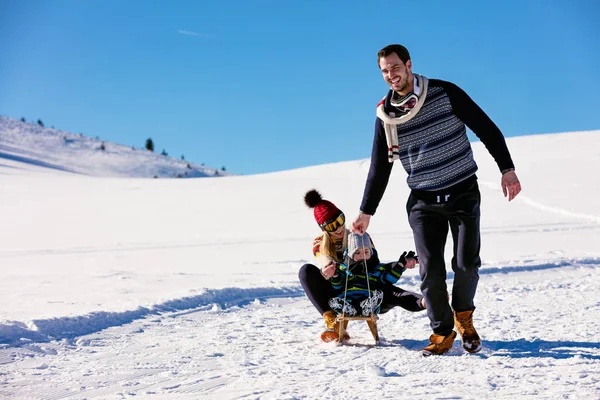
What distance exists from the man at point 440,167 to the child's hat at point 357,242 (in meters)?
0.37

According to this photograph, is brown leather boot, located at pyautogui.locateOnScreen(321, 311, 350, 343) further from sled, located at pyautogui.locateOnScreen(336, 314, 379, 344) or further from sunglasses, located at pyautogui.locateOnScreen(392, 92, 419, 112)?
sunglasses, located at pyautogui.locateOnScreen(392, 92, 419, 112)

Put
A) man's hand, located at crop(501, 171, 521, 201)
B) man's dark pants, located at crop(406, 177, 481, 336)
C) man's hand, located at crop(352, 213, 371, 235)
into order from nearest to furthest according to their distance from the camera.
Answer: man's hand, located at crop(501, 171, 521, 201)
man's dark pants, located at crop(406, 177, 481, 336)
man's hand, located at crop(352, 213, 371, 235)

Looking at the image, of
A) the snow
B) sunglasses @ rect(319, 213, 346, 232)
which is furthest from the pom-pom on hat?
the snow

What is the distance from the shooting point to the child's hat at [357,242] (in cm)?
434

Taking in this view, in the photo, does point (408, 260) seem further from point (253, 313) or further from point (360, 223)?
point (253, 313)

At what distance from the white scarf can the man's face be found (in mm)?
58

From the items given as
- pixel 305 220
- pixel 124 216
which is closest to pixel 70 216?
pixel 124 216

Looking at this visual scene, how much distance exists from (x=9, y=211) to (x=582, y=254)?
14.6 m

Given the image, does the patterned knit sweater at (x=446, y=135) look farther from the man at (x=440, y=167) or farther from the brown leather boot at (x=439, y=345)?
the brown leather boot at (x=439, y=345)

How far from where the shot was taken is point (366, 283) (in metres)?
4.47

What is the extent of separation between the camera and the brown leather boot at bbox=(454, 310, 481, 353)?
4.01 metres

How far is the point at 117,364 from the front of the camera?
12.7 ft

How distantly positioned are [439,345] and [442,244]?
0.60m

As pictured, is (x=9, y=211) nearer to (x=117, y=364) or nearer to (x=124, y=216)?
(x=124, y=216)
